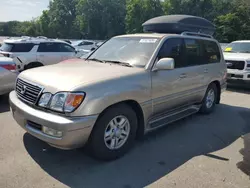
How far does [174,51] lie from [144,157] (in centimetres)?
195

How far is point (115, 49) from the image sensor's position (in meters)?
4.84

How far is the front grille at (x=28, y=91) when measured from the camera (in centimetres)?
359

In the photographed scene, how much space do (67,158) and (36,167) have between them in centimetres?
45

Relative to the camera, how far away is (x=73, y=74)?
378cm

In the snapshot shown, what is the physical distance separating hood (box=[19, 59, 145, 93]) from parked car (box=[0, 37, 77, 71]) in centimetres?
618

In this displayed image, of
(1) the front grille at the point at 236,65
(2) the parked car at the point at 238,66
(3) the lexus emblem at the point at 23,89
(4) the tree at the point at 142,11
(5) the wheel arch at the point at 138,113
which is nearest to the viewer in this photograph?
(3) the lexus emblem at the point at 23,89

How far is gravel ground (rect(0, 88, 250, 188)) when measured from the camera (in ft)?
11.0

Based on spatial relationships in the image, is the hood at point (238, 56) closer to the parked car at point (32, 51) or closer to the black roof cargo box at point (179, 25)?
the black roof cargo box at point (179, 25)

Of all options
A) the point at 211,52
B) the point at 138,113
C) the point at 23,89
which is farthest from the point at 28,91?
the point at 211,52

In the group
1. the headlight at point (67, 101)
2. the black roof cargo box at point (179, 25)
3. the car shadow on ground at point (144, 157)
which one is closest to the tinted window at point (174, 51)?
the black roof cargo box at point (179, 25)

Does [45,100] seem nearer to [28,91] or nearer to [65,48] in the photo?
[28,91]

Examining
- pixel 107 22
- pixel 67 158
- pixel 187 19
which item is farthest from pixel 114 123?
pixel 107 22

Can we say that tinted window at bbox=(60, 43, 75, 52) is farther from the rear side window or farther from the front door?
the front door

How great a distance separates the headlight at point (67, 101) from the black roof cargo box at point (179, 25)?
329 cm
